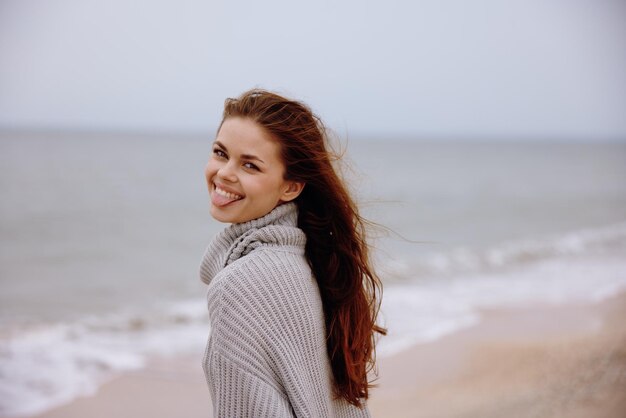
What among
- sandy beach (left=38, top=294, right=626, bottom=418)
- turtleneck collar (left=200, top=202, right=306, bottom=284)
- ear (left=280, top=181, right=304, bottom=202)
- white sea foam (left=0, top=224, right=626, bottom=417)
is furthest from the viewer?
white sea foam (left=0, top=224, right=626, bottom=417)

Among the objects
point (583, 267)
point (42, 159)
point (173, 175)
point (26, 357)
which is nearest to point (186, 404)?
point (26, 357)

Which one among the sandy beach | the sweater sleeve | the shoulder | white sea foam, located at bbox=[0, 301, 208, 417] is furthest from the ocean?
the sweater sleeve

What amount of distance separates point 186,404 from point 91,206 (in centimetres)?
1767

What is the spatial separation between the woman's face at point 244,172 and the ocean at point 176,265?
1.36 ft

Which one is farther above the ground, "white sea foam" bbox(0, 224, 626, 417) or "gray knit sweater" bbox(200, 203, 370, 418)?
"gray knit sweater" bbox(200, 203, 370, 418)

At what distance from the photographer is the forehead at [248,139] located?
1.90m

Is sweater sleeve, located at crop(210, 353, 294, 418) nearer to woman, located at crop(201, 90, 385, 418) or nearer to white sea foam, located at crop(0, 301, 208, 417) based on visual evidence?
woman, located at crop(201, 90, 385, 418)

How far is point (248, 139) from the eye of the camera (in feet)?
6.22

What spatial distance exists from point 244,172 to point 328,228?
395 millimetres

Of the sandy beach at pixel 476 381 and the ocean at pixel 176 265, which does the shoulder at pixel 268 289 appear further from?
the sandy beach at pixel 476 381

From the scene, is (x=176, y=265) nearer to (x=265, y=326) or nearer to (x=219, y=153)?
(x=219, y=153)

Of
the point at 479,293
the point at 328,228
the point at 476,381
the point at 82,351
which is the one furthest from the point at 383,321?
the point at 328,228

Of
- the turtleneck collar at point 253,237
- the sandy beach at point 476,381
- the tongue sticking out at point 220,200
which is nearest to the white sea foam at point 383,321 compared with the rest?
the sandy beach at point 476,381

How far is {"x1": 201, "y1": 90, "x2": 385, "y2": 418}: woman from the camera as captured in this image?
5.60ft
